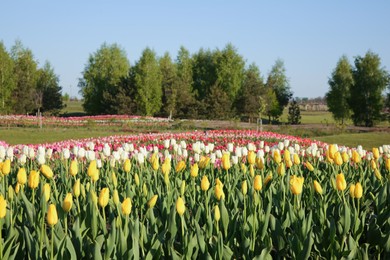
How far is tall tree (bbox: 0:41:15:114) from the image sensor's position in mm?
42938

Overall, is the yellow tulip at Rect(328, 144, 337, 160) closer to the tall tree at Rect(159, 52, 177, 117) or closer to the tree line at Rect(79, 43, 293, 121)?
the tree line at Rect(79, 43, 293, 121)

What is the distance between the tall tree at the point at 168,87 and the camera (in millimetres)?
43812

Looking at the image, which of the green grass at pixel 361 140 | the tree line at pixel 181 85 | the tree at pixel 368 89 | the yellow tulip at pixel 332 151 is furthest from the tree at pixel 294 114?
the yellow tulip at pixel 332 151

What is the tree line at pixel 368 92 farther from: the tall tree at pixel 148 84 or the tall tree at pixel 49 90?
the tall tree at pixel 49 90

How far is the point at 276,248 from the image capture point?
3045 mm

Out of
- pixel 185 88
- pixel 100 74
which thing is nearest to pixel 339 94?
pixel 185 88

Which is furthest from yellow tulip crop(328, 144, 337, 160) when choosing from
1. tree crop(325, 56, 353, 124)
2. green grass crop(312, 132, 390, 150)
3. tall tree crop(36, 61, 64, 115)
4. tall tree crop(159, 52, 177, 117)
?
tall tree crop(36, 61, 64, 115)

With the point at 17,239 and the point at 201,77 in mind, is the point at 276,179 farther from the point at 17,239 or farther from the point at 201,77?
the point at 201,77

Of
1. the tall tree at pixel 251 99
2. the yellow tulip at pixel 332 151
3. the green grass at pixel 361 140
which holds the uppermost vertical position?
the tall tree at pixel 251 99

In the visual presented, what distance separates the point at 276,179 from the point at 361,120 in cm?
3592

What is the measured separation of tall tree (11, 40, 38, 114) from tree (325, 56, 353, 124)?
28.2 m

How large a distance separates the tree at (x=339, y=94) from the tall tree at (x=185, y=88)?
531 inches

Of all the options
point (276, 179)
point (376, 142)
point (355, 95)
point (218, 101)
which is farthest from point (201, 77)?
point (276, 179)

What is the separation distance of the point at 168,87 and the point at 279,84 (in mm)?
16678
